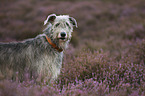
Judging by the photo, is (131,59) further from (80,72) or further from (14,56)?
(14,56)

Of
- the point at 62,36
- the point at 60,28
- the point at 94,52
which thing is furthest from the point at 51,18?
the point at 94,52

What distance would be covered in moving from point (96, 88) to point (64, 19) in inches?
76.5

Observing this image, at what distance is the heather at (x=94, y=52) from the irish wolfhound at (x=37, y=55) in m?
0.40

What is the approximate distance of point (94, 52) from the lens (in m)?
4.48

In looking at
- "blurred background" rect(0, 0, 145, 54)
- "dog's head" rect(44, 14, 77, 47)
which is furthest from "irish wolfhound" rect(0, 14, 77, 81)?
"blurred background" rect(0, 0, 145, 54)

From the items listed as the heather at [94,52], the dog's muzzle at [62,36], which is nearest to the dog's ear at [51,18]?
the dog's muzzle at [62,36]

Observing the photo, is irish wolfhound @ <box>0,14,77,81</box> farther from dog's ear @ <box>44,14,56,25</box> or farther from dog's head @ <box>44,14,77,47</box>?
dog's ear @ <box>44,14,56,25</box>

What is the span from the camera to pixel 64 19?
144 inches

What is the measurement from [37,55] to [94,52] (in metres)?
1.97

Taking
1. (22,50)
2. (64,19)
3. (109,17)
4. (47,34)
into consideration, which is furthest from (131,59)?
(109,17)

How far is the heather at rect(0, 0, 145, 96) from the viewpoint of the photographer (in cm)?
267

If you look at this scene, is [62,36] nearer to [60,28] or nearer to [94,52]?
[60,28]

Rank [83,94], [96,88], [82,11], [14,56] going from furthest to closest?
1. [82,11]
2. [14,56]
3. [96,88]
4. [83,94]

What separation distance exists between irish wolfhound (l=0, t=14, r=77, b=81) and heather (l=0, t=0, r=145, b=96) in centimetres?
40
